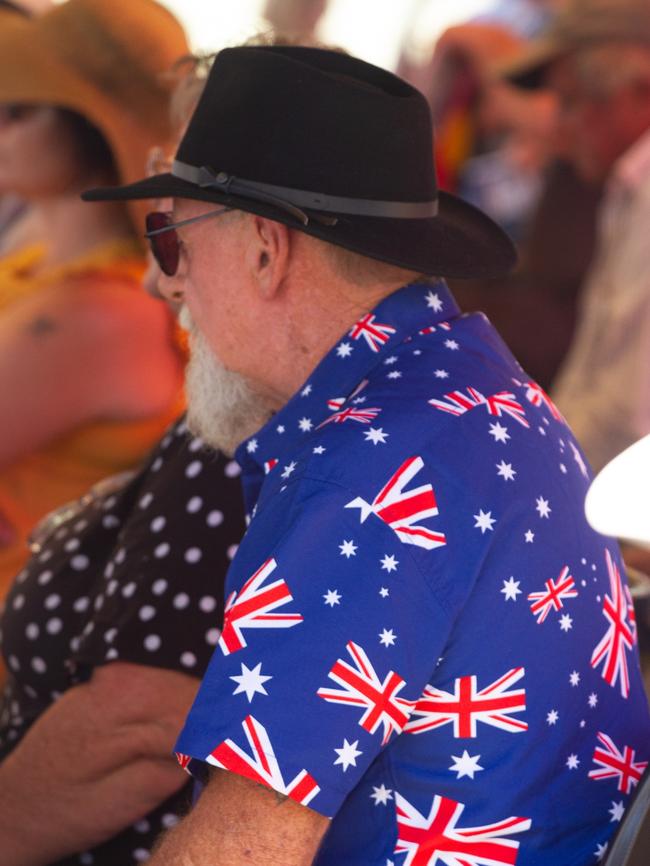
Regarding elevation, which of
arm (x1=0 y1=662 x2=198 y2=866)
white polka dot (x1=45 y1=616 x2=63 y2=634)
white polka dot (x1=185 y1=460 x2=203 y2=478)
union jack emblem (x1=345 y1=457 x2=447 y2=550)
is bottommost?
arm (x1=0 y1=662 x2=198 y2=866)

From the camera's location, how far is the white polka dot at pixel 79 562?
1.63 m

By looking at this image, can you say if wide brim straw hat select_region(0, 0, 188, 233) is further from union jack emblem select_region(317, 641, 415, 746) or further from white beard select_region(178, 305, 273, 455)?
union jack emblem select_region(317, 641, 415, 746)

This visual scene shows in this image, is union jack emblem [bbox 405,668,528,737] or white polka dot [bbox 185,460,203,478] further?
white polka dot [bbox 185,460,203,478]

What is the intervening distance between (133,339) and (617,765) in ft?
4.31

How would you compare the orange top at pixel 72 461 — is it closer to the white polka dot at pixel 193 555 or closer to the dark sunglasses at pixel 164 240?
the white polka dot at pixel 193 555

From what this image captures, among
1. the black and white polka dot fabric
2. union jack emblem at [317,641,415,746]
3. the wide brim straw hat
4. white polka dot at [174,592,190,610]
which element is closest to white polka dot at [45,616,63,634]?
the black and white polka dot fabric

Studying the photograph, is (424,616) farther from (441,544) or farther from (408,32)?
(408,32)

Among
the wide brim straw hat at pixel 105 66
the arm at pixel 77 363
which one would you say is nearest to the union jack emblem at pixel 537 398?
the arm at pixel 77 363

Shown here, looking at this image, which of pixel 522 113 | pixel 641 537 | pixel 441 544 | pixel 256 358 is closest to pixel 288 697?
pixel 441 544

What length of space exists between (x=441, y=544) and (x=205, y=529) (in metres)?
0.54

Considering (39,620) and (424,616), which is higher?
(424,616)

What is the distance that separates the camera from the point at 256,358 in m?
1.27

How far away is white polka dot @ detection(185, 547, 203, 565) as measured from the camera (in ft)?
4.79

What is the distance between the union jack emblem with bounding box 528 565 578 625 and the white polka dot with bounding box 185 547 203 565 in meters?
0.52
